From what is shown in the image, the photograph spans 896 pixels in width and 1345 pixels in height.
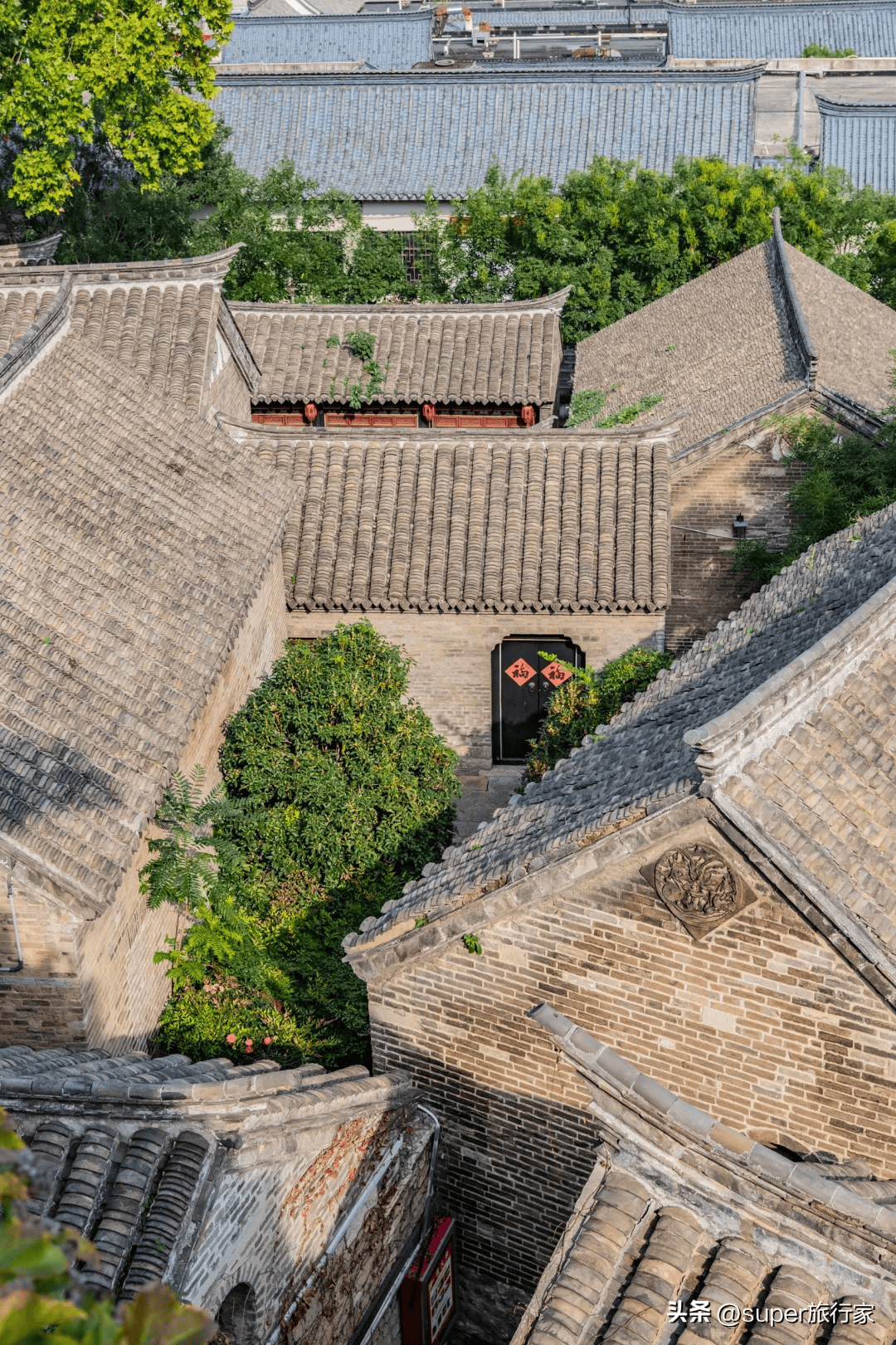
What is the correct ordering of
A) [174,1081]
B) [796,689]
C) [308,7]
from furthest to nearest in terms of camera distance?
[308,7]
[796,689]
[174,1081]

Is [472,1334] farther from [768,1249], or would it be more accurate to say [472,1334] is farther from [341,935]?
[768,1249]

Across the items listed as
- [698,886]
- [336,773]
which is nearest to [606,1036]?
[698,886]

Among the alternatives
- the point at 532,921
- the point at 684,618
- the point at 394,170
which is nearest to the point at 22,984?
the point at 532,921

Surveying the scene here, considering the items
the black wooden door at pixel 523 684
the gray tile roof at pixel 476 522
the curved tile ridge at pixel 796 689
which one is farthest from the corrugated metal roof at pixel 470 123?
the curved tile ridge at pixel 796 689

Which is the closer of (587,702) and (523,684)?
(587,702)

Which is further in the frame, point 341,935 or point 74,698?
point 341,935

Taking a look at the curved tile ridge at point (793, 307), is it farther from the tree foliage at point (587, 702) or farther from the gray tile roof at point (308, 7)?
the gray tile roof at point (308, 7)

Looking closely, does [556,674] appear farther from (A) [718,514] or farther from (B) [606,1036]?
(B) [606,1036]
